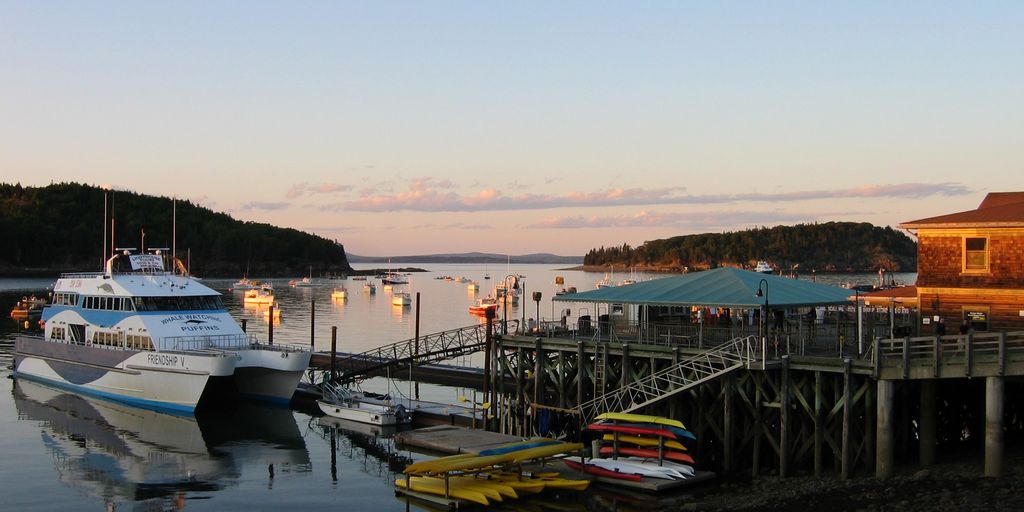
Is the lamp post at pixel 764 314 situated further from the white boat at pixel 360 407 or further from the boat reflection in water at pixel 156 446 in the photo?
the white boat at pixel 360 407

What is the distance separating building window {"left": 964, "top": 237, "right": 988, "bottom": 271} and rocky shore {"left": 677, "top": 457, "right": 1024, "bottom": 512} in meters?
6.36

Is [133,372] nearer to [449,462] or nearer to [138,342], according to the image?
[138,342]

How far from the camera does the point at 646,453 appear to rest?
27938 millimetres

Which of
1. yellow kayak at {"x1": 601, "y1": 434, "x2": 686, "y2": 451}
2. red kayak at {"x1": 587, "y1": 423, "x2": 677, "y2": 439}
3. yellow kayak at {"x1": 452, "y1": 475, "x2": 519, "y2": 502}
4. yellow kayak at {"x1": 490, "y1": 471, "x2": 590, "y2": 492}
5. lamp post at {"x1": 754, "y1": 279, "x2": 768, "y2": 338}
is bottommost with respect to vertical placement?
yellow kayak at {"x1": 452, "y1": 475, "x2": 519, "y2": 502}

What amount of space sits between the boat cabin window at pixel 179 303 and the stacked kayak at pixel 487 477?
20826 mm

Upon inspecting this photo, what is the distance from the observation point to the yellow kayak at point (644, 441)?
27516mm

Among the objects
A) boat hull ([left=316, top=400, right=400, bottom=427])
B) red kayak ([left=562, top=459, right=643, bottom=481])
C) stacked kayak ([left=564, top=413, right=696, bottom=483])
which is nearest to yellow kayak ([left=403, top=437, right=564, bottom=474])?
red kayak ([left=562, top=459, right=643, bottom=481])

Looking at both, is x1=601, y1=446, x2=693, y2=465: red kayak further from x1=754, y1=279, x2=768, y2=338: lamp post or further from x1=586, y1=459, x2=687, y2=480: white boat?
x1=754, y1=279, x2=768, y2=338: lamp post

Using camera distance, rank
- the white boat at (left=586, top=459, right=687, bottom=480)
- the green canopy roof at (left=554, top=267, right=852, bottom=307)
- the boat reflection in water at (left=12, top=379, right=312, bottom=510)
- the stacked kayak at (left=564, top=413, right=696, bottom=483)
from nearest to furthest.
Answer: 1. the white boat at (left=586, top=459, right=687, bottom=480)
2. the stacked kayak at (left=564, top=413, right=696, bottom=483)
3. the green canopy roof at (left=554, top=267, right=852, bottom=307)
4. the boat reflection in water at (left=12, top=379, right=312, bottom=510)

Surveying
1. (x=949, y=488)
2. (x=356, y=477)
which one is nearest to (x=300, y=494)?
(x=356, y=477)

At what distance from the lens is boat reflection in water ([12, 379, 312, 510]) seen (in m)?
30.9

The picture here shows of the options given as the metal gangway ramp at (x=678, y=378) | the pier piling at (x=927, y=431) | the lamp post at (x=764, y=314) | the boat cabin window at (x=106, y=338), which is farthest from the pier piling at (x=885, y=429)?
the boat cabin window at (x=106, y=338)

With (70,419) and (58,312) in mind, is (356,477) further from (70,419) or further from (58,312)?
(58,312)

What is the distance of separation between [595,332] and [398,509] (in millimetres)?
9724
